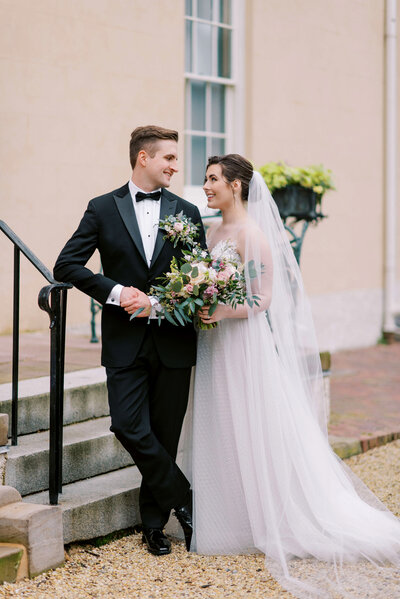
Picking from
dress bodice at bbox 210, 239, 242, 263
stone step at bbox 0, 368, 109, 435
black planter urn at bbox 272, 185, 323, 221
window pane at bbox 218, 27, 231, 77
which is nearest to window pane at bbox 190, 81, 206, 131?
window pane at bbox 218, 27, 231, 77

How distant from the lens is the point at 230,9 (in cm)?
873

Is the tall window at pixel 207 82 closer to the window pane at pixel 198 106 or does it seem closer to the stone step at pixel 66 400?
the window pane at pixel 198 106

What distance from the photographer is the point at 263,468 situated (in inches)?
148

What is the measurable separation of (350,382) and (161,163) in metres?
4.76

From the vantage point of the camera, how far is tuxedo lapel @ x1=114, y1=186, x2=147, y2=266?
11.7 feet

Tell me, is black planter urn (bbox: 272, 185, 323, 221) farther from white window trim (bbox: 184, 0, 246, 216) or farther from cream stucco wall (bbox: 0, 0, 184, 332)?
white window trim (bbox: 184, 0, 246, 216)

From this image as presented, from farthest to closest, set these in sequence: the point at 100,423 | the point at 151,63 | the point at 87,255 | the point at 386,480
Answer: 1. the point at 151,63
2. the point at 386,480
3. the point at 100,423
4. the point at 87,255

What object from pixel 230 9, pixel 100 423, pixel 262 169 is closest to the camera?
pixel 100 423

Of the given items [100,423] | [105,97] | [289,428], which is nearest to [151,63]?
[105,97]

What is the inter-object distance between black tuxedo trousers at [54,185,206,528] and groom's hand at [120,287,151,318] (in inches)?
3.1

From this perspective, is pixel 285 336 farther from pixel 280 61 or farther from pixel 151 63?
pixel 280 61

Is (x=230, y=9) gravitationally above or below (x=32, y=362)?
above

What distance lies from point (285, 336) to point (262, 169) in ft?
10.00

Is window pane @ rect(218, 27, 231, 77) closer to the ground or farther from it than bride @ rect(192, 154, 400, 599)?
farther from it
